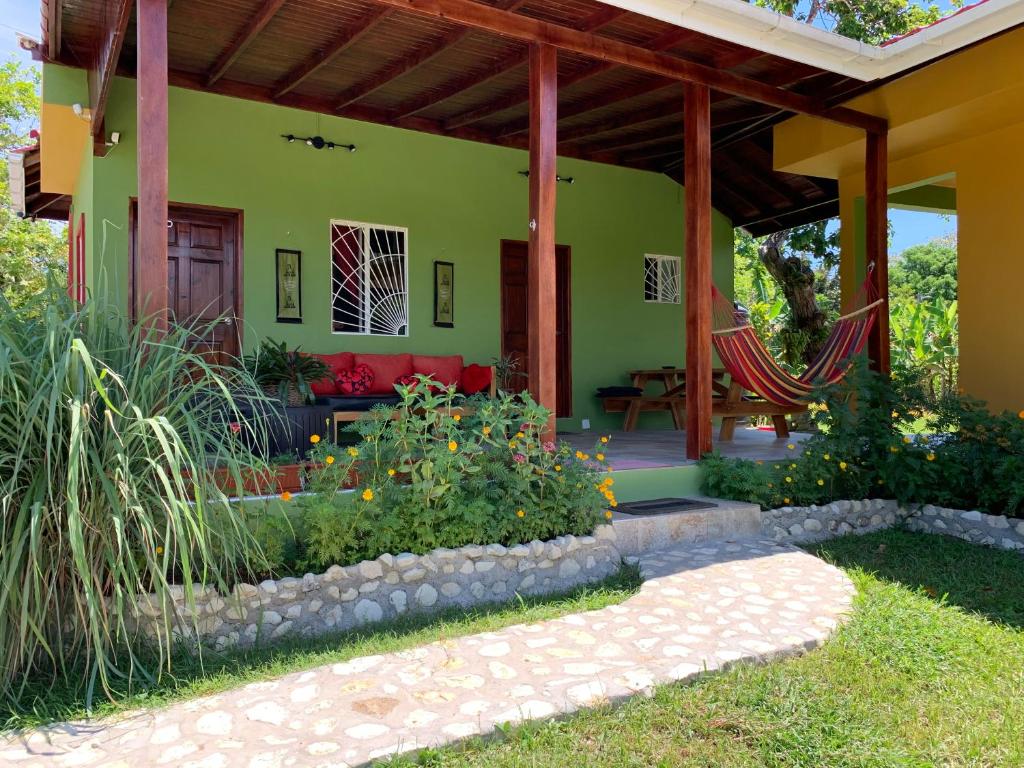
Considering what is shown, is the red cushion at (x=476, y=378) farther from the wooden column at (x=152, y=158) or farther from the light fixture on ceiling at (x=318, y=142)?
the wooden column at (x=152, y=158)

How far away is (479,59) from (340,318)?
2.70m

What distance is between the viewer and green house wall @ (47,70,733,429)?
663 cm

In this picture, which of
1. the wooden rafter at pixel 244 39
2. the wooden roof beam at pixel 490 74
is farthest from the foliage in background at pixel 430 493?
the wooden rafter at pixel 244 39

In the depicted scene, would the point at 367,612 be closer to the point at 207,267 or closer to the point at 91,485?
the point at 91,485

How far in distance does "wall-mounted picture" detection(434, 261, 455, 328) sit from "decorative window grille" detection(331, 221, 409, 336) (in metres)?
0.31

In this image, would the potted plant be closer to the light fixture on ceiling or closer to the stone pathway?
the light fixture on ceiling

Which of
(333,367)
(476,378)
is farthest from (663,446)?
(333,367)

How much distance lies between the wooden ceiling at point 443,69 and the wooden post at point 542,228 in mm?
452

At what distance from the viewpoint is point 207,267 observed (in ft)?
22.1

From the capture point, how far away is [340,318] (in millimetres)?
7320

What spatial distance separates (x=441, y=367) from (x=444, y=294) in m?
0.81

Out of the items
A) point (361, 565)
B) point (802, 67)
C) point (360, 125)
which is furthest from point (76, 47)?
point (802, 67)

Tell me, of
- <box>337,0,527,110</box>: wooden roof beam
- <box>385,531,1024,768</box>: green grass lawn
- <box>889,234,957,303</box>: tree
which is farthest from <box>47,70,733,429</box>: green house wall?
<box>889,234,957,303</box>: tree

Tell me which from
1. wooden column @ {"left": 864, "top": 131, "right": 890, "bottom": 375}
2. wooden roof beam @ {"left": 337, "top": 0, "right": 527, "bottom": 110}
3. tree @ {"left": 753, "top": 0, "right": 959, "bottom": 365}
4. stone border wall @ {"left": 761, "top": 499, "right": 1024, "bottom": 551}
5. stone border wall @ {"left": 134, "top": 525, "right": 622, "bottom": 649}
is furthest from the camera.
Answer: tree @ {"left": 753, "top": 0, "right": 959, "bottom": 365}
